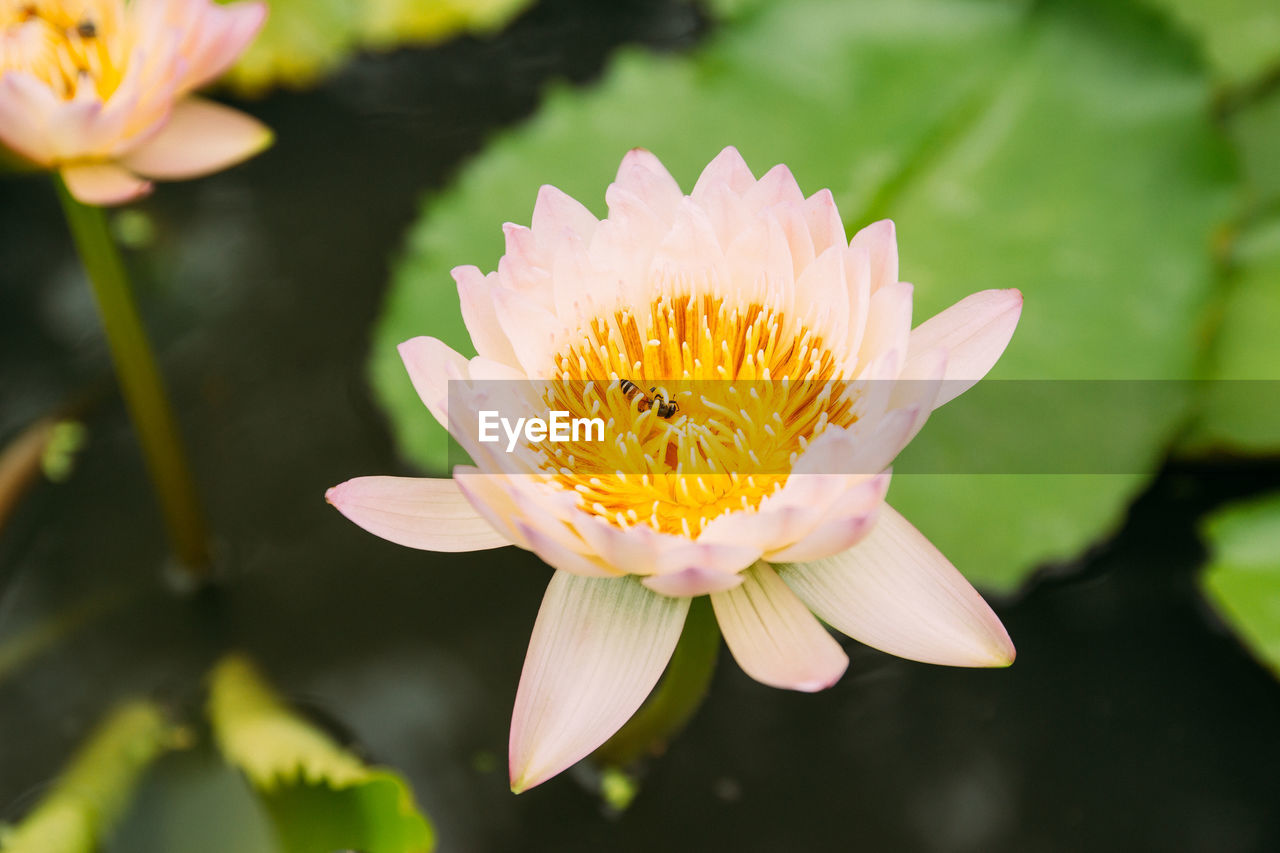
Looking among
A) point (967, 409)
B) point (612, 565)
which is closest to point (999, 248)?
point (967, 409)

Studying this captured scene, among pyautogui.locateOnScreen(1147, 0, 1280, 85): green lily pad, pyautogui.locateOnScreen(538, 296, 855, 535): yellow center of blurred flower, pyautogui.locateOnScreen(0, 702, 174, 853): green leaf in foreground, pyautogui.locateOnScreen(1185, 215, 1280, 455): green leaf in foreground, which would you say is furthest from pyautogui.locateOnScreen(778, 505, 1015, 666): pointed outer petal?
pyautogui.locateOnScreen(1147, 0, 1280, 85): green lily pad

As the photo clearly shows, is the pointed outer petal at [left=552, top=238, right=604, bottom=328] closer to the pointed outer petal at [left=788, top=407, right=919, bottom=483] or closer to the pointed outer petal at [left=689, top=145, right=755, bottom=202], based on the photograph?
the pointed outer petal at [left=689, top=145, right=755, bottom=202]

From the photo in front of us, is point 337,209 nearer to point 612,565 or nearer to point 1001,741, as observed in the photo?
point 612,565

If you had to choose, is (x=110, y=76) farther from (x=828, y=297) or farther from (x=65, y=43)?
(x=828, y=297)

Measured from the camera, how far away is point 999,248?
4.95 ft

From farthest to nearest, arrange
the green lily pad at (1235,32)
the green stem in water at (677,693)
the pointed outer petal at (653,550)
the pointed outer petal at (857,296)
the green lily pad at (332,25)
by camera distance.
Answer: the green lily pad at (332,25), the green lily pad at (1235,32), the green stem in water at (677,693), the pointed outer petal at (857,296), the pointed outer petal at (653,550)

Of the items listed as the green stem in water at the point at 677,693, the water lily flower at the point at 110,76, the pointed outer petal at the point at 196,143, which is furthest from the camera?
the pointed outer petal at the point at 196,143

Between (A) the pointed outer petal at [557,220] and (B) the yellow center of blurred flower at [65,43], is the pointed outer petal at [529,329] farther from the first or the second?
(B) the yellow center of blurred flower at [65,43]

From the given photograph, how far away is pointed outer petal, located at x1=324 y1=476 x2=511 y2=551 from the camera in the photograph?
87cm

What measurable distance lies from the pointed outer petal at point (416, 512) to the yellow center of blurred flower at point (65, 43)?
683 millimetres

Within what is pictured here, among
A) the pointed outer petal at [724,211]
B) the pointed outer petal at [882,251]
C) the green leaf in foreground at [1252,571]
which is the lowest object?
the green leaf in foreground at [1252,571]

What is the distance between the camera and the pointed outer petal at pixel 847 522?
29.4 inches

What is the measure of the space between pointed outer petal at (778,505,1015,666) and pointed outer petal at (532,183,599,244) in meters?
0.40

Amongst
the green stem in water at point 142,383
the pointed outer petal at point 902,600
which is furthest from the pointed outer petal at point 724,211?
the green stem in water at point 142,383
